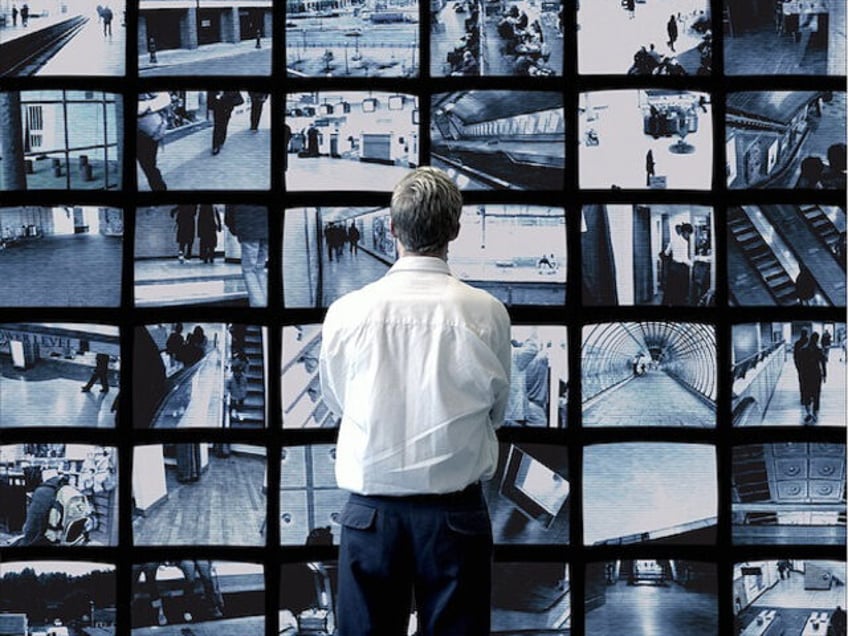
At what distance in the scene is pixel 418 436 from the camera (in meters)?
2.22

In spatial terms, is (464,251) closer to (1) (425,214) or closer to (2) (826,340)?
(1) (425,214)

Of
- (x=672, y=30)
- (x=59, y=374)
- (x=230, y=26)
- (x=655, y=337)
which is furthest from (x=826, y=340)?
(x=59, y=374)

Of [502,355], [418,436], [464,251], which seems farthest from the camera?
[464,251]

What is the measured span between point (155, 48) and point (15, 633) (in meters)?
1.48

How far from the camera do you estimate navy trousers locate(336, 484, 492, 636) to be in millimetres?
2225

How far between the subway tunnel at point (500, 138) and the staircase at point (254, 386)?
62 centimetres

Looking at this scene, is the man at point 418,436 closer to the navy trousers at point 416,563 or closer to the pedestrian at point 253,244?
the navy trousers at point 416,563

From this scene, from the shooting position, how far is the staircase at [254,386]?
298 centimetres

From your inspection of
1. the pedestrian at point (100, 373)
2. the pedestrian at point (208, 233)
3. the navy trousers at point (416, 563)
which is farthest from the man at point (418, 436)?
the pedestrian at point (100, 373)

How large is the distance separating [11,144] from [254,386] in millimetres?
845

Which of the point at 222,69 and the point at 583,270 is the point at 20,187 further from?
the point at 583,270

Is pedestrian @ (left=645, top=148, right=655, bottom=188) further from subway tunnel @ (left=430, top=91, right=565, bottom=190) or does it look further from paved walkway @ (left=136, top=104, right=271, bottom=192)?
paved walkway @ (left=136, top=104, right=271, bottom=192)

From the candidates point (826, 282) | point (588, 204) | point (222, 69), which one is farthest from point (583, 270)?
point (222, 69)

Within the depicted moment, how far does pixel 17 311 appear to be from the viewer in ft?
9.77
